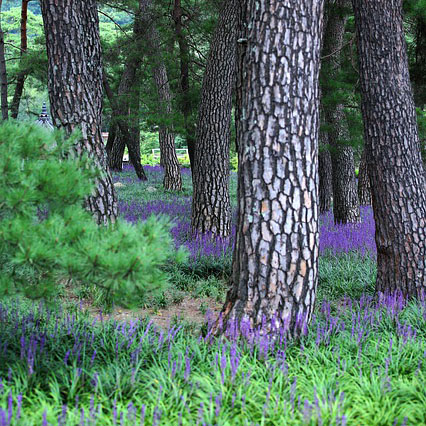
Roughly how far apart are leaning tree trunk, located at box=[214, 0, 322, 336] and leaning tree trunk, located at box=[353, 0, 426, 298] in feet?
6.26

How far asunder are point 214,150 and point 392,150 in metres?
3.64

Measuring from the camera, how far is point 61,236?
9.54ft

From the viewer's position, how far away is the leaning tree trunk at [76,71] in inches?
246

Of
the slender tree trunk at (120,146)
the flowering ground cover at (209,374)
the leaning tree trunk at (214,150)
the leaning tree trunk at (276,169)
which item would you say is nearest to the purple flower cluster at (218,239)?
the leaning tree trunk at (214,150)

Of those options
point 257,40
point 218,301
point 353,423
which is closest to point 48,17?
point 257,40

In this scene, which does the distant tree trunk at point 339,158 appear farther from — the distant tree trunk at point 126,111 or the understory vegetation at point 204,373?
the understory vegetation at point 204,373

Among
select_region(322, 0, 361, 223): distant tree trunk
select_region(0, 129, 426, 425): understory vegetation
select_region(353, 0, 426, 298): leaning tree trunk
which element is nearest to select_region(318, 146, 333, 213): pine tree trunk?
A: select_region(322, 0, 361, 223): distant tree trunk

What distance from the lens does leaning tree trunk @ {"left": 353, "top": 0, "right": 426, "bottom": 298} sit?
5699mm

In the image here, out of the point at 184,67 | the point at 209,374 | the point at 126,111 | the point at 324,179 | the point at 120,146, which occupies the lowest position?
the point at 209,374

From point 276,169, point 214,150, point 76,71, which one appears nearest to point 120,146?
point 214,150

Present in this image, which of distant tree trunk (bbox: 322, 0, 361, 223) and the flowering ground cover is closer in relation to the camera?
the flowering ground cover

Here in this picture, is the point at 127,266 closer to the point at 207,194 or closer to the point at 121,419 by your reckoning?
the point at 121,419

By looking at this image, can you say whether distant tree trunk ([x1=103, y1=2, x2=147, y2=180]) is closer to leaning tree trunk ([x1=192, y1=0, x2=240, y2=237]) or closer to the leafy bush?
leaning tree trunk ([x1=192, y1=0, x2=240, y2=237])

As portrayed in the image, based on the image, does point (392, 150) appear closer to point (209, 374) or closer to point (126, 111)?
point (209, 374)
